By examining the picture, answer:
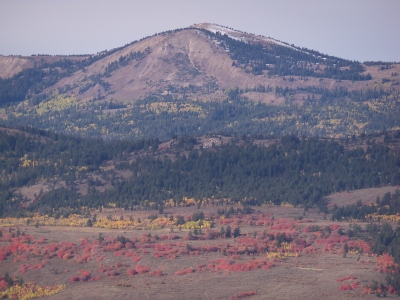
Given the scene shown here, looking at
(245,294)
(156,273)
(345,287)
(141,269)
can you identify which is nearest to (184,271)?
(156,273)

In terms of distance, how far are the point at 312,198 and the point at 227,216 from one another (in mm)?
15253

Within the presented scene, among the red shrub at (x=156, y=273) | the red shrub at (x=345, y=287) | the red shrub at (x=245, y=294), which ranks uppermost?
the red shrub at (x=156, y=273)

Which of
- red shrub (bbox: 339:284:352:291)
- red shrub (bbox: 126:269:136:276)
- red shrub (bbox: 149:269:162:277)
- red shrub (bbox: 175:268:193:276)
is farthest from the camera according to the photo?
red shrub (bbox: 126:269:136:276)

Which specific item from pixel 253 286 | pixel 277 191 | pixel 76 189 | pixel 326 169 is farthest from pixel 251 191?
pixel 253 286

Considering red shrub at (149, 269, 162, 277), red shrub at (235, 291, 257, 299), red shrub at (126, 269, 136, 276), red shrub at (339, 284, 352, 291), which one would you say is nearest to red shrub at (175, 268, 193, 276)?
red shrub at (149, 269, 162, 277)

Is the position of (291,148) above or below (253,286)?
above

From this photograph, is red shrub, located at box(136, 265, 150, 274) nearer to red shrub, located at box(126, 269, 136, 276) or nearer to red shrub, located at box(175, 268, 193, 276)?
red shrub, located at box(126, 269, 136, 276)

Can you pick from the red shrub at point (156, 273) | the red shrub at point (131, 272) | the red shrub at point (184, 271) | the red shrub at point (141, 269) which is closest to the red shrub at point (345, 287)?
the red shrub at point (184, 271)

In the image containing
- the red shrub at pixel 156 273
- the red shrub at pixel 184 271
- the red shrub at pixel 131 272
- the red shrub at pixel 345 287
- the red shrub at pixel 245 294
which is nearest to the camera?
the red shrub at pixel 245 294

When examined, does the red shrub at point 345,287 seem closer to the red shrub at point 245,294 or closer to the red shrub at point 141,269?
the red shrub at point 245,294

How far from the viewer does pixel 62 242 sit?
81.0 meters

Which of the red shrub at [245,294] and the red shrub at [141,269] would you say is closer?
the red shrub at [245,294]

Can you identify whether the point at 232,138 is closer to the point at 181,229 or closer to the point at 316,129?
the point at 181,229

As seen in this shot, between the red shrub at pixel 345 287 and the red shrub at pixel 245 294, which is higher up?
the red shrub at pixel 345 287
